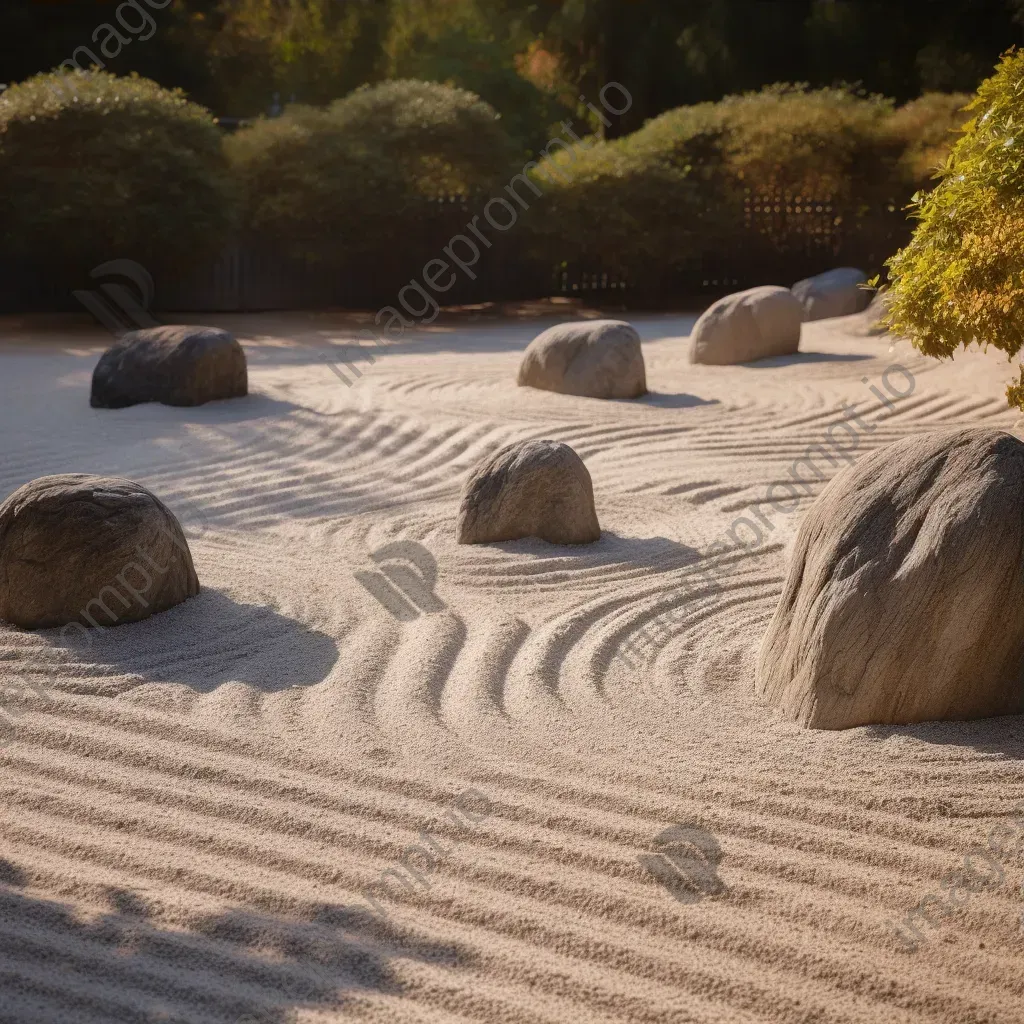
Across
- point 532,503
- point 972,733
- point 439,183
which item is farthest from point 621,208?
point 972,733

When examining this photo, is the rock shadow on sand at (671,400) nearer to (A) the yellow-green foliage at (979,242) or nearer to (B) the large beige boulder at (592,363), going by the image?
(B) the large beige boulder at (592,363)

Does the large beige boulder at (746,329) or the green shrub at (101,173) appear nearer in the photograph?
the large beige boulder at (746,329)

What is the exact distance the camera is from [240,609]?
5.23 metres

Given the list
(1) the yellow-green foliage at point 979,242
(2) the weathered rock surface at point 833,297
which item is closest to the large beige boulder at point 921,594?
(1) the yellow-green foliage at point 979,242

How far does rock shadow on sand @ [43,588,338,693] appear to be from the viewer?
14.8 ft

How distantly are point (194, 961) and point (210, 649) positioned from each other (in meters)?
2.02

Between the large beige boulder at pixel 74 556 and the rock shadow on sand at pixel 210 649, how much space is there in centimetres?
10

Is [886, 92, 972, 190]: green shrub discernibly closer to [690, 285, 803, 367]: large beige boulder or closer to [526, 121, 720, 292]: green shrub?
[526, 121, 720, 292]: green shrub

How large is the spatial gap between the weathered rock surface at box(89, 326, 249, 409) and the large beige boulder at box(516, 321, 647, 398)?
8.77 ft

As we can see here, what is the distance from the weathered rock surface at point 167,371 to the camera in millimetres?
9727

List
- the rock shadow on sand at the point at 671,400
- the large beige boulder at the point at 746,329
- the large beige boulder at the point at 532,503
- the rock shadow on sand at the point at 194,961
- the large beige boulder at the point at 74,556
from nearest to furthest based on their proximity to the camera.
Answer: the rock shadow on sand at the point at 194,961 < the large beige boulder at the point at 74,556 < the large beige boulder at the point at 532,503 < the rock shadow on sand at the point at 671,400 < the large beige boulder at the point at 746,329

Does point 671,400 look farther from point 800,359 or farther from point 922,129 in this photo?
point 922,129

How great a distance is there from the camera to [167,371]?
9773mm

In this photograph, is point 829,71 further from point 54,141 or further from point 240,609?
point 240,609
